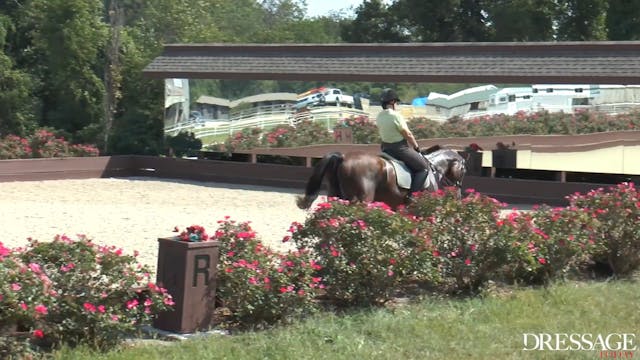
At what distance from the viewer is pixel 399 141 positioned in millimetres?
11984

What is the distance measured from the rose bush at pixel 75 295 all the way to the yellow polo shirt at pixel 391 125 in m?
5.54

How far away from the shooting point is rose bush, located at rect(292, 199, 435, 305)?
785 cm

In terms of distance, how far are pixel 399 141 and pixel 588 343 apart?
541 cm

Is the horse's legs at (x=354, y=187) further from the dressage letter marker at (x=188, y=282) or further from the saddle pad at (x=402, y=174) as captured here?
the dressage letter marker at (x=188, y=282)

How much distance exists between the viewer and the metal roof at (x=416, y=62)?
18.7 meters

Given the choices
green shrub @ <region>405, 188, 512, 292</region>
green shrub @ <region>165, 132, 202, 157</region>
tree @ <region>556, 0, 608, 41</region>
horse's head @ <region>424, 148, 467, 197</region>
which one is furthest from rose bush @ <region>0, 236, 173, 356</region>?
tree @ <region>556, 0, 608, 41</region>

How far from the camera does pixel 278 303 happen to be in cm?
722

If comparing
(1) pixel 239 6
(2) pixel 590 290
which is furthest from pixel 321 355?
(1) pixel 239 6

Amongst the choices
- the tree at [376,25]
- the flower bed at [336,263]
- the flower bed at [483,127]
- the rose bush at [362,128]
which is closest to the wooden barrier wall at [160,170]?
the flower bed at [483,127]

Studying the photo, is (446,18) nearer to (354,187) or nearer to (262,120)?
(262,120)

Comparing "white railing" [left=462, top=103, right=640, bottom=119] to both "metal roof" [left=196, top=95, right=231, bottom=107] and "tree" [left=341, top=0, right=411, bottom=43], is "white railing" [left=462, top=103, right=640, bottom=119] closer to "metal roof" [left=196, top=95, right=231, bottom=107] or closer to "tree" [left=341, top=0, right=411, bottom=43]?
"metal roof" [left=196, top=95, right=231, bottom=107]

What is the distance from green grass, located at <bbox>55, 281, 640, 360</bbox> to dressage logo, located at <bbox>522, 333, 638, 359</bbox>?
0.09m

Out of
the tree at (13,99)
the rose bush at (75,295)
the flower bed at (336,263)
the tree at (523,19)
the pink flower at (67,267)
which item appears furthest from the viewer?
the tree at (523,19)

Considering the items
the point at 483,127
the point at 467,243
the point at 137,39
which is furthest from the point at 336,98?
the point at 137,39
